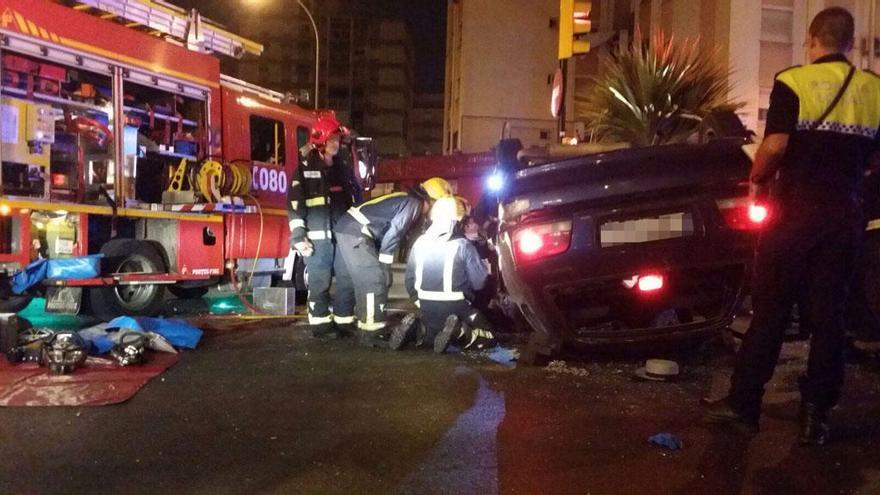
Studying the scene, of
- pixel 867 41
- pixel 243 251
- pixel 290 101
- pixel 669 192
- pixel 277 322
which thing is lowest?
pixel 277 322

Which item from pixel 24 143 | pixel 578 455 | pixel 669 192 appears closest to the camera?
pixel 578 455

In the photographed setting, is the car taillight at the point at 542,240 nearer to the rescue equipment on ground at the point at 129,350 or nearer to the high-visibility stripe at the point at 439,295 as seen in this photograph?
the high-visibility stripe at the point at 439,295

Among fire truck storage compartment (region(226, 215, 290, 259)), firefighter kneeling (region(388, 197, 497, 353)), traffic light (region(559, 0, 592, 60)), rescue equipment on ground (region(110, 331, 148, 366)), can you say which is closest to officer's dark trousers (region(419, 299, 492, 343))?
firefighter kneeling (region(388, 197, 497, 353))

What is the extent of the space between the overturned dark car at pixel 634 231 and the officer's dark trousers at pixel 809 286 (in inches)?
34.0

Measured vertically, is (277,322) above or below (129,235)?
below

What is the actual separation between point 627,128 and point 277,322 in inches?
177

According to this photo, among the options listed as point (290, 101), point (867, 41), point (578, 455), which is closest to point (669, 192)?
point (578, 455)

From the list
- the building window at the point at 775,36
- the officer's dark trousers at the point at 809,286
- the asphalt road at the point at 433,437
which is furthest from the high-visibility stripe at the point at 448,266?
the building window at the point at 775,36

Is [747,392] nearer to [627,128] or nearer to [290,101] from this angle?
[627,128]

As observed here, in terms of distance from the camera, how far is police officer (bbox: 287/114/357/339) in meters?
6.52

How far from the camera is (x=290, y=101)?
10.9m

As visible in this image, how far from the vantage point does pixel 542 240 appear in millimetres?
4262

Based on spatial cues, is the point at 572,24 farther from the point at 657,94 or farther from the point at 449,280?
the point at 449,280

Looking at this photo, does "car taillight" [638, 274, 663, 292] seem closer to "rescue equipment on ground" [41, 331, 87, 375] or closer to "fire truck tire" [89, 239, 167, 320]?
"rescue equipment on ground" [41, 331, 87, 375]
